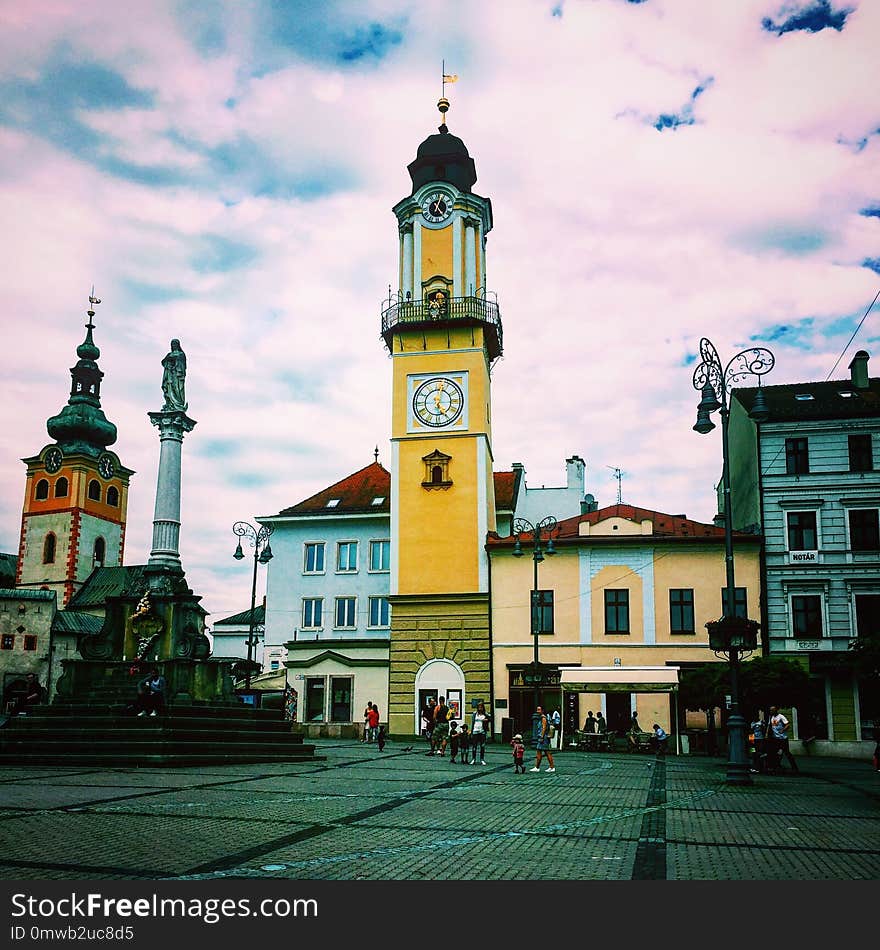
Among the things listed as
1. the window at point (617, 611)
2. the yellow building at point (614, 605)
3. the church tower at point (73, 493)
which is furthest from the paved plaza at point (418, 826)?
the church tower at point (73, 493)

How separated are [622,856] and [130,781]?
10.8m

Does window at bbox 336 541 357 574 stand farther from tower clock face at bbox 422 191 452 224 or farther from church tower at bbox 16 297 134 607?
church tower at bbox 16 297 134 607

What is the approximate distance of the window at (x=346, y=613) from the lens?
172ft

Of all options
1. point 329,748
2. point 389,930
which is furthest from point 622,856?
point 329,748

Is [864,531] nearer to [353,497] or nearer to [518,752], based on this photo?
[518,752]

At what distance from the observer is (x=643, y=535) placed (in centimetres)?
Result: 4288

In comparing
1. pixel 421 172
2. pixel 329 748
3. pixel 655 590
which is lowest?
pixel 329 748

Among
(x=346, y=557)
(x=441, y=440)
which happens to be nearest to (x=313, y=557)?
(x=346, y=557)

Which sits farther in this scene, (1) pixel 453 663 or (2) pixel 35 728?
(1) pixel 453 663

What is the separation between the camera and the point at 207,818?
13.1 meters

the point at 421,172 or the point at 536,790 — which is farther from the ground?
the point at 421,172

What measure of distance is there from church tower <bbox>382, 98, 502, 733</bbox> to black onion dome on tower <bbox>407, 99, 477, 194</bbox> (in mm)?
67

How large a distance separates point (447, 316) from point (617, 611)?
15619mm

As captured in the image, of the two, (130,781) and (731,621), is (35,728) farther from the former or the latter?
→ (731,621)
